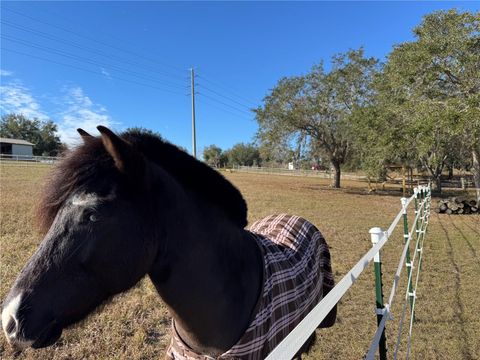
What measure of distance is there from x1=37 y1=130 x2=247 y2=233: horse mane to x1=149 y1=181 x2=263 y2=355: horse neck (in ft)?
0.27

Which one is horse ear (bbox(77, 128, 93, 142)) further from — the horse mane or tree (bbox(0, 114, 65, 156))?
tree (bbox(0, 114, 65, 156))

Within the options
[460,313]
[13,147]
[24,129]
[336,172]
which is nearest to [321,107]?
[336,172]

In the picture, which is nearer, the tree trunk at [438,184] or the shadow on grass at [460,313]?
the shadow on grass at [460,313]

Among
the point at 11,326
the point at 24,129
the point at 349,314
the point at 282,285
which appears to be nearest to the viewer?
the point at 11,326

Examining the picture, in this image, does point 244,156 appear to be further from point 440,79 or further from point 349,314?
point 349,314

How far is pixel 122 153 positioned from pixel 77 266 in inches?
15.3

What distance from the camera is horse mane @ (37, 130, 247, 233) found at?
1162 millimetres

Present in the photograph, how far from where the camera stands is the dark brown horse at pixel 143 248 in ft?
3.46

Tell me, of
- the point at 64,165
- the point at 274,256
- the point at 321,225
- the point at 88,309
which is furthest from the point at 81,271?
the point at 321,225

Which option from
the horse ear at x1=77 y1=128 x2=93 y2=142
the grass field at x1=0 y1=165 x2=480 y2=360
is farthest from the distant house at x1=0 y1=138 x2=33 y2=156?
the horse ear at x1=77 y1=128 x2=93 y2=142

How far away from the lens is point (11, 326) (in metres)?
0.98

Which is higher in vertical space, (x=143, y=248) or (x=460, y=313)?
(x=143, y=248)

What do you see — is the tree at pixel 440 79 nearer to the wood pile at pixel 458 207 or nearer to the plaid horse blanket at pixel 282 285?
the wood pile at pixel 458 207

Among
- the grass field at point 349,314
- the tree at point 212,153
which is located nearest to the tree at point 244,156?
the tree at point 212,153
